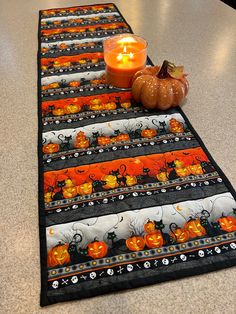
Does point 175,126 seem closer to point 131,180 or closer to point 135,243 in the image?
point 131,180

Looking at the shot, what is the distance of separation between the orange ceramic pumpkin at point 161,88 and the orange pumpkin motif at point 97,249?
0.38 meters

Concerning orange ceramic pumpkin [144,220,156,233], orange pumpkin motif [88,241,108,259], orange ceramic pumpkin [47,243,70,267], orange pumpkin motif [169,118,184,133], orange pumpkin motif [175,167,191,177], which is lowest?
orange ceramic pumpkin [47,243,70,267]

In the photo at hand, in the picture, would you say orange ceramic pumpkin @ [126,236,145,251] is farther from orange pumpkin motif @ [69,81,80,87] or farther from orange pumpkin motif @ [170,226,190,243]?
orange pumpkin motif @ [69,81,80,87]

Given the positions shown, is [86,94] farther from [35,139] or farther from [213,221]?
[213,221]

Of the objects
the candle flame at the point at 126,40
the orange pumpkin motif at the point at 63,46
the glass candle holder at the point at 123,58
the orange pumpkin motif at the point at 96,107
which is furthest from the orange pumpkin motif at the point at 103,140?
the orange pumpkin motif at the point at 63,46

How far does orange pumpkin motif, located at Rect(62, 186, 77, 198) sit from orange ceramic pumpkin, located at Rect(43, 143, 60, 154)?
115 mm

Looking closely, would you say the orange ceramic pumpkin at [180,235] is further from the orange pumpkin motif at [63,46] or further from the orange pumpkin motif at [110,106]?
the orange pumpkin motif at [63,46]

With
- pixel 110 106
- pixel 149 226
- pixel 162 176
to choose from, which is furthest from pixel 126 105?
pixel 149 226

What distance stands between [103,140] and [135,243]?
27cm

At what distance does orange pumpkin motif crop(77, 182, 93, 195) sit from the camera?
0.54 m

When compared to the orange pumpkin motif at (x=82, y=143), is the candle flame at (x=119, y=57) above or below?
above

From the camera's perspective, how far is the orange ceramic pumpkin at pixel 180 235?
463 mm

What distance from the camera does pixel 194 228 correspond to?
478 mm

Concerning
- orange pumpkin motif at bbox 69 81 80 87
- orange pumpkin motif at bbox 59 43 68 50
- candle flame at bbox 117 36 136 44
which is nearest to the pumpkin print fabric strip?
orange pumpkin motif at bbox 69 81 80 87
